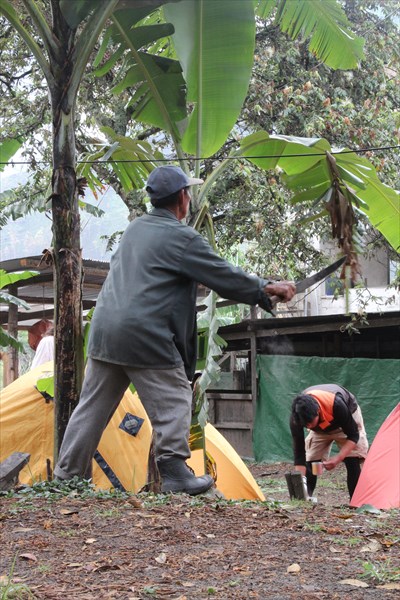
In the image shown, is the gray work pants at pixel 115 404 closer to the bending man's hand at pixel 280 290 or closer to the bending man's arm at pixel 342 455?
the bending man's hand at pixel 280 290

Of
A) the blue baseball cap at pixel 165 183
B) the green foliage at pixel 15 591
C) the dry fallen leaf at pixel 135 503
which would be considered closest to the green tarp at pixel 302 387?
the blue baseball cap at pixel 165 183

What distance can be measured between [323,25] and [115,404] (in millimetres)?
4597

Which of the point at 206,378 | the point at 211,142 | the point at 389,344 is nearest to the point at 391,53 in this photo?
the point at 389,344

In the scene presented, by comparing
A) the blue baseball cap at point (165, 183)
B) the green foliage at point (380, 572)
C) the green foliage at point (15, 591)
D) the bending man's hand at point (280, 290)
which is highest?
the blue baseball cap at point (165, 183)

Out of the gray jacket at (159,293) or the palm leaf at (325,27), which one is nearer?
the gray jacket at (159,293)

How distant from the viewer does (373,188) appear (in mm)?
7117

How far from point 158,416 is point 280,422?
11.2 meters

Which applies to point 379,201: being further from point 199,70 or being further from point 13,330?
point 13,330

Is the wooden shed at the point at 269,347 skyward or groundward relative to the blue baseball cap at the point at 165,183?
groundward

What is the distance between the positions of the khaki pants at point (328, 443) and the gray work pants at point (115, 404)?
14.9 feet

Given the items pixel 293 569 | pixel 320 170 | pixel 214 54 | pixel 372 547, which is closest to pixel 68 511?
pixel 293 569

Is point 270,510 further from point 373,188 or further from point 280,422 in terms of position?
point 280,422

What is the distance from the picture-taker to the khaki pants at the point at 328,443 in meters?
8.81

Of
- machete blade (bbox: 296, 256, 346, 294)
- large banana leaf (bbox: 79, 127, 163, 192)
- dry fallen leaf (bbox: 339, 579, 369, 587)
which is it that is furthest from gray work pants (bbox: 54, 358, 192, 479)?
large banana leaf (bbox: 79, 127, 163, 192)
